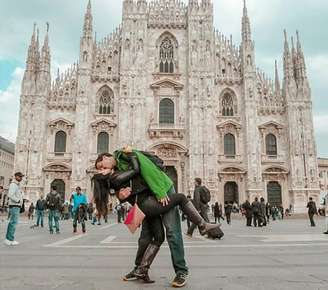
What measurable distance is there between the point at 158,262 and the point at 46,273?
1638mm

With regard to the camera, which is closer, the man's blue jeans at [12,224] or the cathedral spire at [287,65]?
the man's blue jeans at [12,224]

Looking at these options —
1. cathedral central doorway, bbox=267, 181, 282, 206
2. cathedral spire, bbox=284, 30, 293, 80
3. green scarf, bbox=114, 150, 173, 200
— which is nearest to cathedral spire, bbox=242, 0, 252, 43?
cathedral spire, bbox=284, 30, 293, 80

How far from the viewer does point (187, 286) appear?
11.4ft

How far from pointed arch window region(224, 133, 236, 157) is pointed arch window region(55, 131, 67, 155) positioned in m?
14.1

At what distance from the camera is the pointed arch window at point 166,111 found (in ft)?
109

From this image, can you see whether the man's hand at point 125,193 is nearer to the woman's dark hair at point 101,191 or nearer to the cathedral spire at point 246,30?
the woman's dark hair at point 101,191

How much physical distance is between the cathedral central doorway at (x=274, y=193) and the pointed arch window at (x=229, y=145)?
4204 millimetres

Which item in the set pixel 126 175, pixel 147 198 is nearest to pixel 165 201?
pixel 147 198

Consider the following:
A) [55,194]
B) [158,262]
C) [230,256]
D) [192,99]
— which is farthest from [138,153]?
[192,99]

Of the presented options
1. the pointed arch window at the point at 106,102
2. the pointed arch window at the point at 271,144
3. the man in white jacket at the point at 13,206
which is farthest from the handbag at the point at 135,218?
the pointed arch window at the point at 271,144

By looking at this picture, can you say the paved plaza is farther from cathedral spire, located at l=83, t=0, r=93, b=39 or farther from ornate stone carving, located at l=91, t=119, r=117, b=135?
cathedral spire, located at l=83, t=0, r=93, b=39

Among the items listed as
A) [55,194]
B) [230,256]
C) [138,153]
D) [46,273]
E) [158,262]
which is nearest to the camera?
[138,153]

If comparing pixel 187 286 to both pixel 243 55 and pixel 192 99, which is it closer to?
pixel 192 99

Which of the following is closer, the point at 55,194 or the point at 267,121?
the point at 55,194
